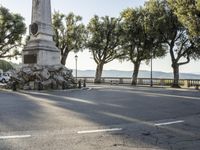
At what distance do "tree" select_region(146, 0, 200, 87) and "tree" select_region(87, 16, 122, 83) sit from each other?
10552mm

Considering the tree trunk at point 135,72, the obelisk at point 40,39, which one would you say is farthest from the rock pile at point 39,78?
the tree trunk at point 135,72

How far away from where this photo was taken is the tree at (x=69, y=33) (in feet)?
180

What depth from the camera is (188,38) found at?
132 ft

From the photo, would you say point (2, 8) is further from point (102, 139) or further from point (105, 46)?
point (102, 139)

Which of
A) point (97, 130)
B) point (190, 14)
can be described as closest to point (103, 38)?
point (190, 14)

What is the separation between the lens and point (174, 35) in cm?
4100

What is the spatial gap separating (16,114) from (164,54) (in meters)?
39.7

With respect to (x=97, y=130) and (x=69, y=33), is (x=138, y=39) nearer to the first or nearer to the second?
(x=69, y=33)

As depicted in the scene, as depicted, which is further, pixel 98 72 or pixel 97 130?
pixel 98 72

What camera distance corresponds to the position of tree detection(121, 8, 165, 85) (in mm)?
44781

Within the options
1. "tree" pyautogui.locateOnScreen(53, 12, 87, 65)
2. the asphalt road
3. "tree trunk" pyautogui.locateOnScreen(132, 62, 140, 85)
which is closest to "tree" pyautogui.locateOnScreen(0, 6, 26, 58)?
"tree" pyautogui.locateOnScreen(53, 12, 87, 65)

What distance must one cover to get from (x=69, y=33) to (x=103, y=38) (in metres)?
6.33

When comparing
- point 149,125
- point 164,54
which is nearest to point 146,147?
point 149,125

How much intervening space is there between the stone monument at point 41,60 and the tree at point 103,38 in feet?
76.4
